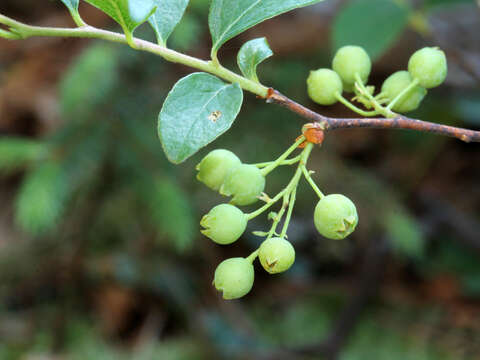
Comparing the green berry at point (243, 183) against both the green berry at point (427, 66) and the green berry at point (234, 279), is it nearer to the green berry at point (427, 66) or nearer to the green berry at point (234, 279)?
the green berry at point (234, 279)

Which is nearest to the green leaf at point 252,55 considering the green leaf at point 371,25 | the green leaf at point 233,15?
the green leaf at point 233,15

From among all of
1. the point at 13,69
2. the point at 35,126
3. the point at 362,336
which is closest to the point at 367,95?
the point at 362,336

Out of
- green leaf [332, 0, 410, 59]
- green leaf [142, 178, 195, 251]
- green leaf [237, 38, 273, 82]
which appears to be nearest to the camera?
green leaf [237, 38, 273, 82]

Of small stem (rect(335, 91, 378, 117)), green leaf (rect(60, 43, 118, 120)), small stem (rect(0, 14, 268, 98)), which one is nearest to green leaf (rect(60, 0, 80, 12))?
small stem (rect(0, 14, 268, 98))

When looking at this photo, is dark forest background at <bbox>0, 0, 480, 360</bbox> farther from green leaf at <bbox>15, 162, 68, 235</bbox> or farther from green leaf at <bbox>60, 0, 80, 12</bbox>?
green leaf at <bbox>60, 0, 80, 12</bbox>

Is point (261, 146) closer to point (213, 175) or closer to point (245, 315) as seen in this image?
point (245, 315)

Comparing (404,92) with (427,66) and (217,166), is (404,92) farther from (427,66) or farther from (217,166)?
(217,166)
